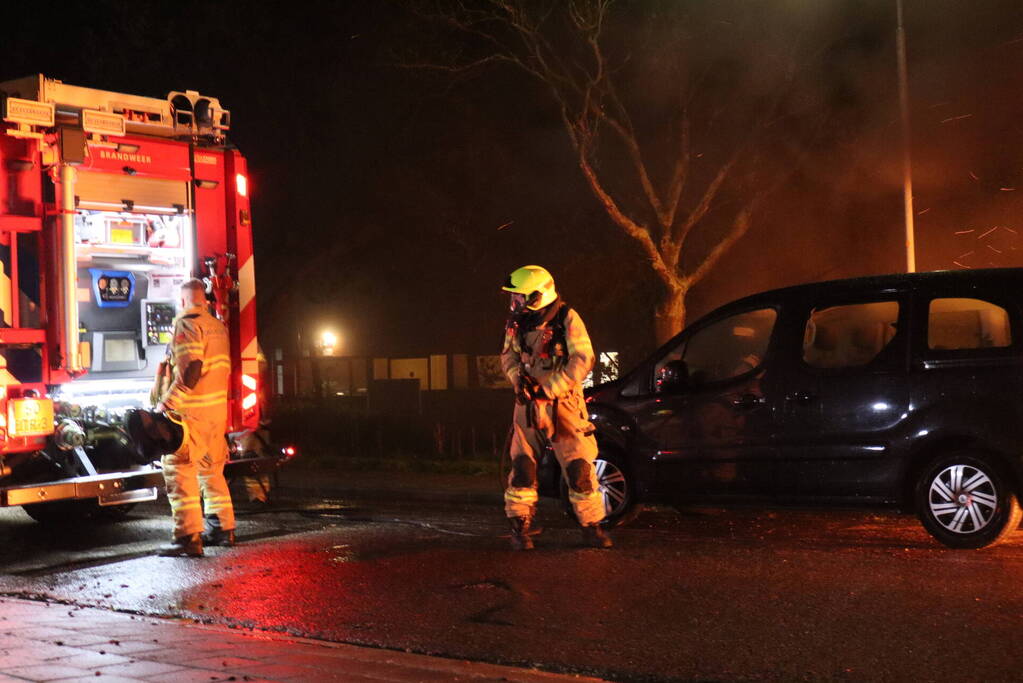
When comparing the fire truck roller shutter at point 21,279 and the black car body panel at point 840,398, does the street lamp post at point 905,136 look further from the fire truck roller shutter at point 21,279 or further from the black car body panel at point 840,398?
the fire truck roller shutter at point 21,279

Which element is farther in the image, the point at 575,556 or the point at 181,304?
the point at 181,304

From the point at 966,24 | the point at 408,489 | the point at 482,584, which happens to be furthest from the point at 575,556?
the point at 966,24

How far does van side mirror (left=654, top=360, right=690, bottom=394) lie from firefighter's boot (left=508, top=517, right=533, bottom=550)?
56.7 inches

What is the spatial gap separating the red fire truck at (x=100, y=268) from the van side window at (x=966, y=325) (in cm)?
503

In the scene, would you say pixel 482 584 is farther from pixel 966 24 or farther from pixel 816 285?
pixel 966 24

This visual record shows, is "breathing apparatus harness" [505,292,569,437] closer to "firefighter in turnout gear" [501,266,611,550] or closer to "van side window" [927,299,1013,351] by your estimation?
"firefighter in turnout gear" [501,266,611,550]

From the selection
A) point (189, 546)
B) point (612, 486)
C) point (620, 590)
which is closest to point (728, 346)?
point (612, 486)

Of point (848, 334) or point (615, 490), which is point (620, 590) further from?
point (848, 334)

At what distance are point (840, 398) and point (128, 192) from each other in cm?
541

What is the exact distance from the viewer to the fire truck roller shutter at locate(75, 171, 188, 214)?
9.53 m

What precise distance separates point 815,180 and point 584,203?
14.6ft

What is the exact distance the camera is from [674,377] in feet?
30.1

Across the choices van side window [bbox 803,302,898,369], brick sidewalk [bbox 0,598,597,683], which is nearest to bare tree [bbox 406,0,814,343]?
van side window [bbox 803,302,898,369]

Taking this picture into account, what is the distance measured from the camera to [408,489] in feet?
44.0
